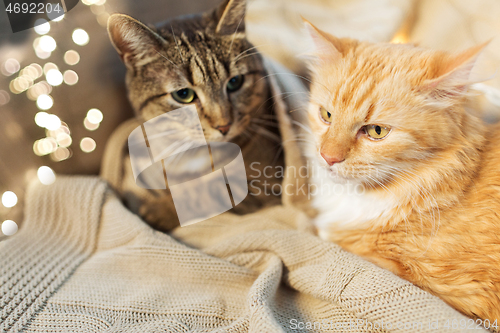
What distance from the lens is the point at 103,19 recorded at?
2.89 feet

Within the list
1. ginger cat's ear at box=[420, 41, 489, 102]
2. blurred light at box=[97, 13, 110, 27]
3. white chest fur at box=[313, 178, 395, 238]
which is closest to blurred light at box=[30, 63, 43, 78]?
blurred light at box=[97, 13, 110, 27]

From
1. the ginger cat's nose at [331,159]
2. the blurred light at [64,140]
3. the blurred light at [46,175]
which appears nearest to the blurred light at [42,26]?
the blurred light at [64,140]

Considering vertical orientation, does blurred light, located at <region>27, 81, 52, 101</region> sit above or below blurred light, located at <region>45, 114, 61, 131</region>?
above

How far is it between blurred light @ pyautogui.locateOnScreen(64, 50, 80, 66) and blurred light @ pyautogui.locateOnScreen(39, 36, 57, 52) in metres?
0.04

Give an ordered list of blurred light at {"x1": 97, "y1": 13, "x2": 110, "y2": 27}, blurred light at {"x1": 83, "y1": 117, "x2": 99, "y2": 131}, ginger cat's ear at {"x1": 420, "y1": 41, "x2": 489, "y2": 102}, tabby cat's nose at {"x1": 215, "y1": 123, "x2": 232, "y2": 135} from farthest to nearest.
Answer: blurred light at {"x1": 83, "y1": 117, "x2": 99, "y2": 131}, tabby cat's nose at {"x1": 215, "y1": 123, "x2": 232, "y2": 135}, blurred light at {"x1": 97, "y1": 13, "x2": 110, "y2": 27}, ginger cat's ear at {"x1": 420, "y1": 41, "x2": 489, "y2": 102}

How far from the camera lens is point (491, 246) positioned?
71 cm

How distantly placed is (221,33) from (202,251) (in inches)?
27.8

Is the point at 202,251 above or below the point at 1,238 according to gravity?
below

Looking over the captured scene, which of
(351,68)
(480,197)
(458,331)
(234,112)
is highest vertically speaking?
(351,68)

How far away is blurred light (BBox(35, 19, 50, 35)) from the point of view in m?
0.87

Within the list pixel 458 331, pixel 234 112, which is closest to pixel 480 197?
pixel 458 331

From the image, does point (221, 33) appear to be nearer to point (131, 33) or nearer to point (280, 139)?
point (131, 33)

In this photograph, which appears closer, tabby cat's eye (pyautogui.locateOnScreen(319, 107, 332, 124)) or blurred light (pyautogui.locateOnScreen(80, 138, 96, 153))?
tabby cat's eye (pyautogui.locateOnScreen(319, 107, 332, 124))

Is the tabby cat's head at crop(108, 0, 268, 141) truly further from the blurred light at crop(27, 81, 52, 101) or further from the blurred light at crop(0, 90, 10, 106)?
the blurred light at crop(0, 90, 10, 106)
